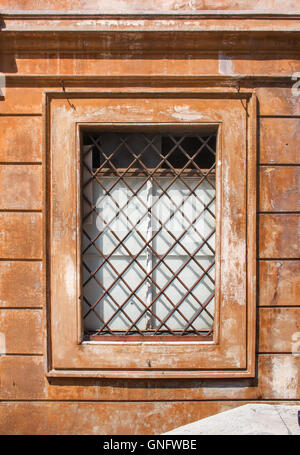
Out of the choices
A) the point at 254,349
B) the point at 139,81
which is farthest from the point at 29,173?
the point at 254,349

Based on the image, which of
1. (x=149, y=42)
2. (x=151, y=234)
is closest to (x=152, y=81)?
(x=149, y=42)

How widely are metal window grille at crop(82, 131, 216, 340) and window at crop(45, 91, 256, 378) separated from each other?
12mm

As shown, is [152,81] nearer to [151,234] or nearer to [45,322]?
[151,234]

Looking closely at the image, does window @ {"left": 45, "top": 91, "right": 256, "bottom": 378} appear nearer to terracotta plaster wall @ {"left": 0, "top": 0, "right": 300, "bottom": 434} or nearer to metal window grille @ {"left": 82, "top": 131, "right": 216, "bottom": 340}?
metal window grille @ {"left": 82, "top": 131, "right": 216, "bottom": 340}

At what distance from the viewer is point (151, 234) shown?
382cm

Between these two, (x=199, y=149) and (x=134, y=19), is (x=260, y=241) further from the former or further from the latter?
(x=134, y=19)

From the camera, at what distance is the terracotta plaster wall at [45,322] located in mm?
3643

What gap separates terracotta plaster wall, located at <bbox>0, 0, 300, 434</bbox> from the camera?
3643mm

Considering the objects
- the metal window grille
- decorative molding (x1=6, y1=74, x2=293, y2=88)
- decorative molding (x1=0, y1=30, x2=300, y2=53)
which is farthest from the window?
decorative molding (x1=0, y1=30, x2=300, y2=53)

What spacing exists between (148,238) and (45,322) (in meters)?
1.53

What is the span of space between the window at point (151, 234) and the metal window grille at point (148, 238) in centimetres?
1

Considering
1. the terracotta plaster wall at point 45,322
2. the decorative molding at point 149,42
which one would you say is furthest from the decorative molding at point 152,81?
the decorative molding at point 149,42

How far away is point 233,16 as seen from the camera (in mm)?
3525

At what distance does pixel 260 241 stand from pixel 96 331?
87.9 inches
